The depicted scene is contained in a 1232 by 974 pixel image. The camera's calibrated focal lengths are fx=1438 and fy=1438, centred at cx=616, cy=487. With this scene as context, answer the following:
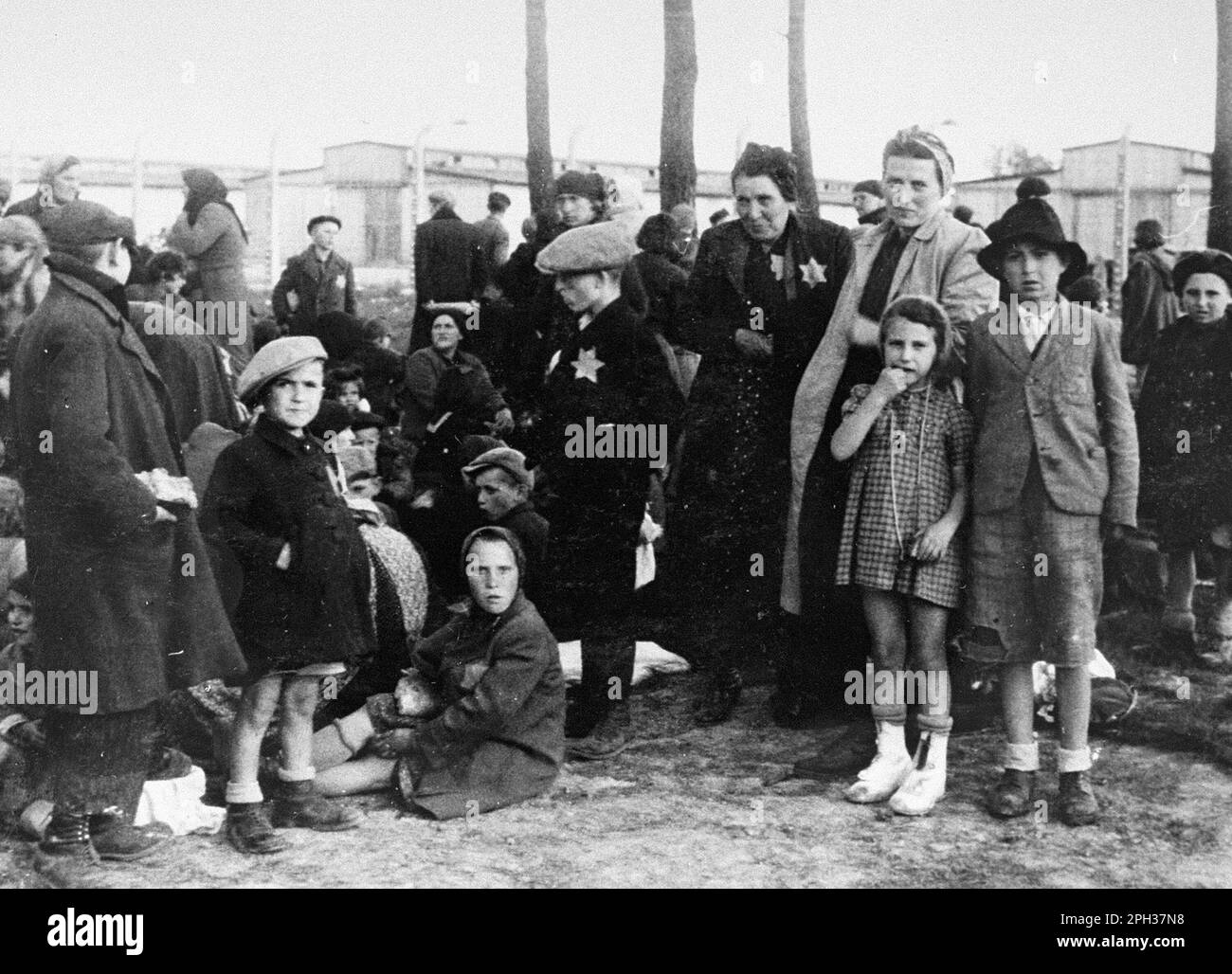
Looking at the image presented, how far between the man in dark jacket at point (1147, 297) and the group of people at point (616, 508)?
293 cm

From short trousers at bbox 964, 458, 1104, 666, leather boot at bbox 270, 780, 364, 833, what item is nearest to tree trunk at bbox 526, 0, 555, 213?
short trousers at bbox 964, 458, 1104, 666

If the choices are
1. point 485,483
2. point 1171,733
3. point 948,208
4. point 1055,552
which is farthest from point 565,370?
point 1171,733

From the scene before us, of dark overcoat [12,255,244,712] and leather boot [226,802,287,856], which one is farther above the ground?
dark overcoat [12,255,244,712]

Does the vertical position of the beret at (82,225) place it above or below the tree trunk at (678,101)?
below

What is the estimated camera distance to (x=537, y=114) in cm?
588

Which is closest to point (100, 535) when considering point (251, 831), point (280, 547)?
point (280, 547)

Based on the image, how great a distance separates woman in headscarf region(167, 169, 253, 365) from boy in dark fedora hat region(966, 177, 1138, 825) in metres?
3.43

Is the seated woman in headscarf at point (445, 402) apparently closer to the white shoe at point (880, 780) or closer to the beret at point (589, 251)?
the beret at point (589, 251)

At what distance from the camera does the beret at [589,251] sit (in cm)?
509

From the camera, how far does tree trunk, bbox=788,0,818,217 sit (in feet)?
17.7

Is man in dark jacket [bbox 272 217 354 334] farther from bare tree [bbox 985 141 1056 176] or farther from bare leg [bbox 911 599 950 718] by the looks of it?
bare leg [bbox 911 599 950 718]

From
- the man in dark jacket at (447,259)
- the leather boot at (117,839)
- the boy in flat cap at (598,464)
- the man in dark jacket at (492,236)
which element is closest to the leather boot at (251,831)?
the leather boot at (117,839)

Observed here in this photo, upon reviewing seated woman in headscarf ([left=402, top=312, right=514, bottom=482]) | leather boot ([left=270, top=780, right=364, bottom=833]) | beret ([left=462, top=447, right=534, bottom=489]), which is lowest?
leather boot ([left=270, top=780, right=364, bottom=833])
